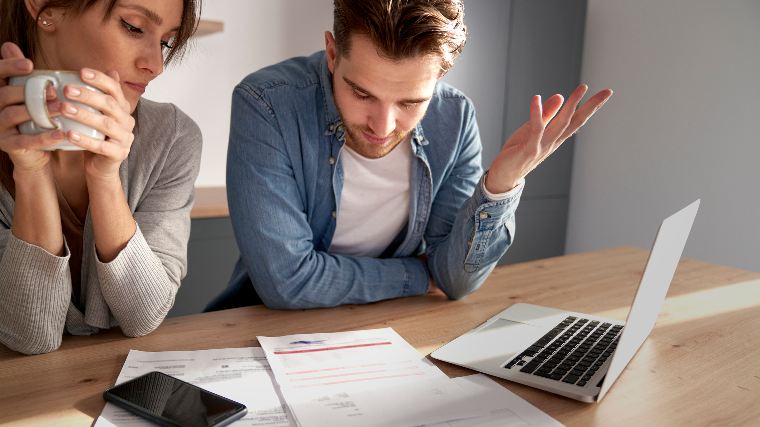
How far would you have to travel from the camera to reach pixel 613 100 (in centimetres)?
337

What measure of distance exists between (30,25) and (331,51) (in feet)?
1.72

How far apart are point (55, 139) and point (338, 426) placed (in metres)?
0.49

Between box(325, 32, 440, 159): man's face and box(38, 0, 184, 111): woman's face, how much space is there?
0.31 m

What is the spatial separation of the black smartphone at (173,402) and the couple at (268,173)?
207 millimetres

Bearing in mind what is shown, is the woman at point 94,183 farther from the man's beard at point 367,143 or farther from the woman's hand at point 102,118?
the man's beard at point 367,143

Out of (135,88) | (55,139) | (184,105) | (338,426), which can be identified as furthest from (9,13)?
(184,105)

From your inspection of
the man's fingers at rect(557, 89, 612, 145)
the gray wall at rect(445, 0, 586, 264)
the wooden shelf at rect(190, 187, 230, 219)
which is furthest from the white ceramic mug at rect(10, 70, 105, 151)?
the gray wall at rect(445, 0, 586, 264)

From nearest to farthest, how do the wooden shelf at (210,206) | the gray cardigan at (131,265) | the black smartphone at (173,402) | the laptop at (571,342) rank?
the black smartphone at (173,402) → the laptop at (571,342) → the gray cardigan at (131,265) → the wooden shelf at (210,206)

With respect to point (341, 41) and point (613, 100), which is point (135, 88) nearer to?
point (341, 41)

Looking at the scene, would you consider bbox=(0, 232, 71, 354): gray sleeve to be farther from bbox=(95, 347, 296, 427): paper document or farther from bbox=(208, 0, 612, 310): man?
bbox=(208, 0, 612, 310): man

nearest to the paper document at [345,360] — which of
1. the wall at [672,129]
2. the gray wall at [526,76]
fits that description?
the gray wall at [526,76]

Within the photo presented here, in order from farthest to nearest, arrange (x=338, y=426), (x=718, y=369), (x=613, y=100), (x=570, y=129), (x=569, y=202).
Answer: (x=569, y=202)
(x=613, y=100)
(x=570, y=129)
(x=718, y=369)
(x=338, y=426)

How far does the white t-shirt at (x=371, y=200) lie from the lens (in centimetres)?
135

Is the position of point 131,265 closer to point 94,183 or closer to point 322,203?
point 94,183
